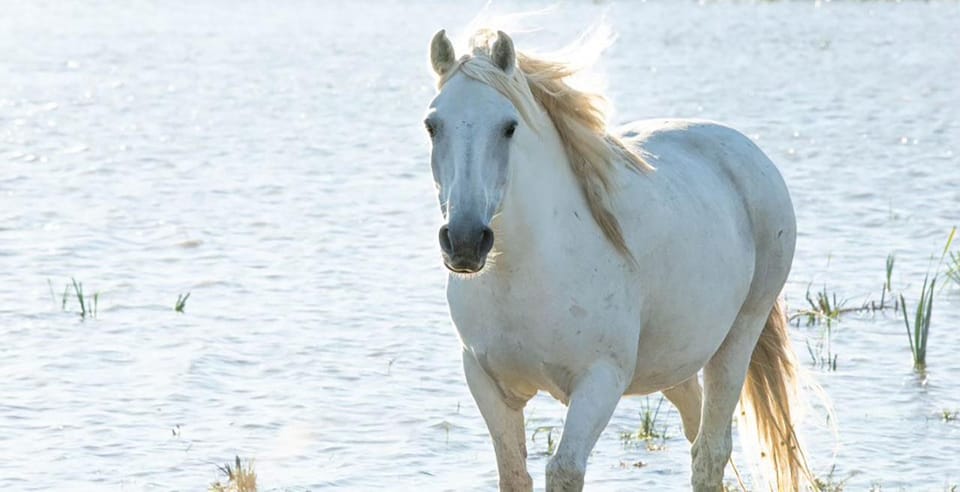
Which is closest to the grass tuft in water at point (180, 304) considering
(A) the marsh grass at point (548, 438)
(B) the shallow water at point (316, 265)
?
(B) the shallow water at point (316, 265)

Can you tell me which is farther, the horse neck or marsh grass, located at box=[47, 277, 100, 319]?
marsh grass, located at box=[47, 277, 100, 319]

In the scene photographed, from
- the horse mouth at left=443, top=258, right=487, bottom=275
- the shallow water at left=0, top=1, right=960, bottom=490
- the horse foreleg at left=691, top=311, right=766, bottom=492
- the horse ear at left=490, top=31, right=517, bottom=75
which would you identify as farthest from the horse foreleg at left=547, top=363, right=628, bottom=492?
the shallow water at left=0, top=1, right=960, bottom=490

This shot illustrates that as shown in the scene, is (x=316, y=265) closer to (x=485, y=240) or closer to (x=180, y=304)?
(x=180, y=304)

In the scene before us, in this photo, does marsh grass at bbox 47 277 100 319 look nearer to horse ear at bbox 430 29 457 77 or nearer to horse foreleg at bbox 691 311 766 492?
horse foreleg at bbox 691 311 766 492

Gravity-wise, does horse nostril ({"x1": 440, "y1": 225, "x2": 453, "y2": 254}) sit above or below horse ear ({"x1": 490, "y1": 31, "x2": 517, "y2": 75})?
below

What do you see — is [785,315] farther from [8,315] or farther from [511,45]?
→ [8,315]

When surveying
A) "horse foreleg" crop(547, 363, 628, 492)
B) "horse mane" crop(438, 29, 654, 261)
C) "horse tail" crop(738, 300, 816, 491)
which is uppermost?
"horse mane" crop(438, 29, 654, 261)

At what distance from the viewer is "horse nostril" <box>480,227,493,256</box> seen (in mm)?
3574

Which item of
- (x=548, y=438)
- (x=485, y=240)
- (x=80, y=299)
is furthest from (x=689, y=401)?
(x=80, y=299)

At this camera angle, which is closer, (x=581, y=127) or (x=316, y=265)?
(x=581, y=127)

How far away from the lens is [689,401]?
17.7 feet

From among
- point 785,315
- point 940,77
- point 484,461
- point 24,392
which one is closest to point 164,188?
point 24,392

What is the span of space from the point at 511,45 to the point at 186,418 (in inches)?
135

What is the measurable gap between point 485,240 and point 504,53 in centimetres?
60
